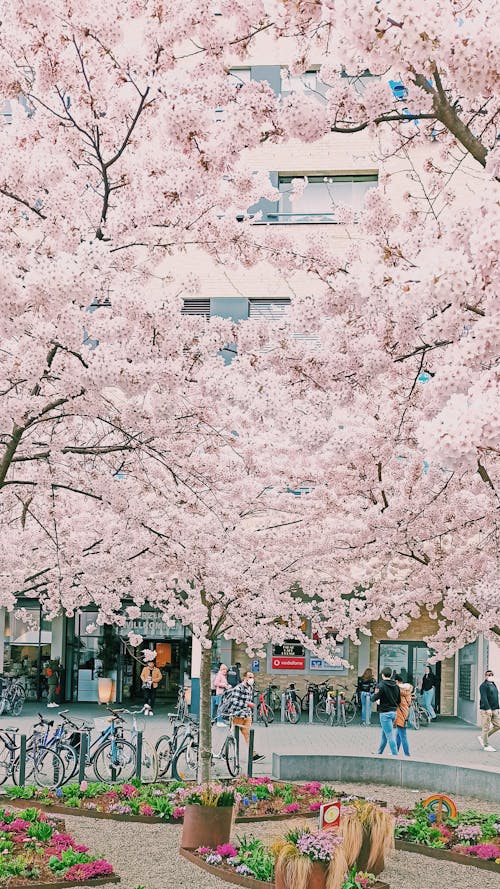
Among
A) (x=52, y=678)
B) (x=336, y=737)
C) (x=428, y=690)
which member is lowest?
(x=336, y=737)

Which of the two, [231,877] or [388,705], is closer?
[231,877]

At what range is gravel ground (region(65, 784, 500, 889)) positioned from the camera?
372 inches

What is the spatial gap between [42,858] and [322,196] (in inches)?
893

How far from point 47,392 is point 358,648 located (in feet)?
72.3

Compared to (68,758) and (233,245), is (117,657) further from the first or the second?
(233,245)

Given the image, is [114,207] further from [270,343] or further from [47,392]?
[47,392]

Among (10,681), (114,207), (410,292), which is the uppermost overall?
(114,207)

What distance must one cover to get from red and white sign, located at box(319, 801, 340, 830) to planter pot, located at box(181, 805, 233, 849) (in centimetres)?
176

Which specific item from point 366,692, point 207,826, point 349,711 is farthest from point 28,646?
point 207,826

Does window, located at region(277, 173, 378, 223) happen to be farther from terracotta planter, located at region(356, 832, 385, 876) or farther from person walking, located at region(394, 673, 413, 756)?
terracotta planter, located at region(356, 832, 385, 876)

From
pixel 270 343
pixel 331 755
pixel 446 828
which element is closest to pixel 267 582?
pixel 331 755

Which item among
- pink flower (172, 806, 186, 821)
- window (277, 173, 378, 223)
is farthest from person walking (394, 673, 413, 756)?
window (277, 173, 378, 223)

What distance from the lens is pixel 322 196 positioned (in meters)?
28.7

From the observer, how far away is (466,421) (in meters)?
3.85
